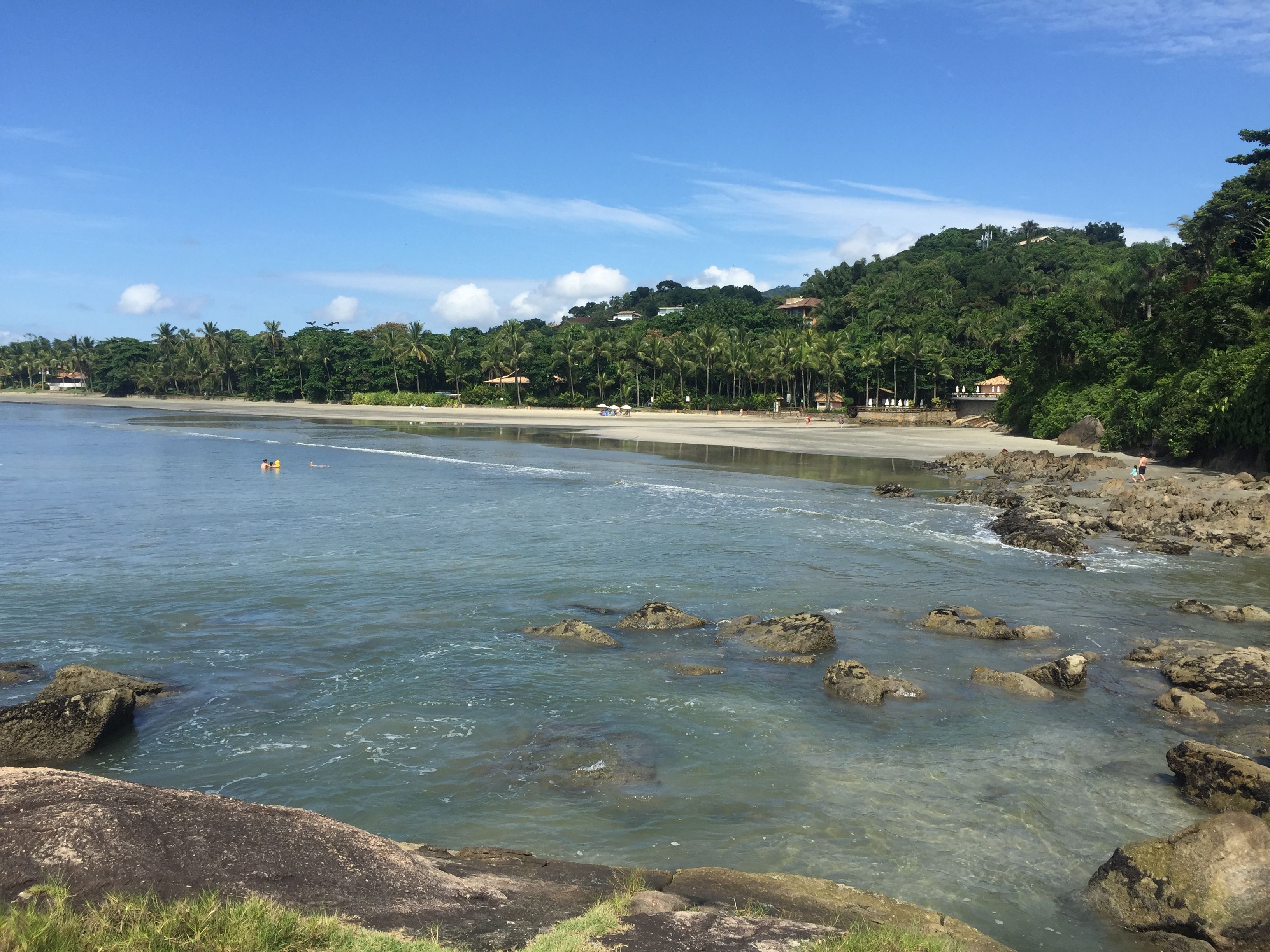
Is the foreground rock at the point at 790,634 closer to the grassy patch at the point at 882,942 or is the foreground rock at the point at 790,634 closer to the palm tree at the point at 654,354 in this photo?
the grassy patch at the point at 882,942

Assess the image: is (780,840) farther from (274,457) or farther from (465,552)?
(274,457)

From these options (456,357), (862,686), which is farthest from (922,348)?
(862,686)

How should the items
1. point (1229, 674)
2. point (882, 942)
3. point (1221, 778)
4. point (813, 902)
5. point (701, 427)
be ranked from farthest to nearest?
point (701, 427)
point (1229, 674)
point (1221, 778)
point (813, 902)
point (882, 942)

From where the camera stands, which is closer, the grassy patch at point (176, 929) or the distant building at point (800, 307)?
the grassy patch at point (176, 929)

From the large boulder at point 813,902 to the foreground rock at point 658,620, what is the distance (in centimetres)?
924

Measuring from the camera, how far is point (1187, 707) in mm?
12883

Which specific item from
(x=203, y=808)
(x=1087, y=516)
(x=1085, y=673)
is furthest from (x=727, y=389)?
(x=203, y=808)

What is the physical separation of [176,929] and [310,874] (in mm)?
1202

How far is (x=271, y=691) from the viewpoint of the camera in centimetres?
1401

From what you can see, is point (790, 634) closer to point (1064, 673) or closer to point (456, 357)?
point (1064, 673)

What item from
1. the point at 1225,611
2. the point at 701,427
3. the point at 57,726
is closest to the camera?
the point at 57,726

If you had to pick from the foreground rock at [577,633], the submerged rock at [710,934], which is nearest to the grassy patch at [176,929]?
the submerged rock at [710,934]

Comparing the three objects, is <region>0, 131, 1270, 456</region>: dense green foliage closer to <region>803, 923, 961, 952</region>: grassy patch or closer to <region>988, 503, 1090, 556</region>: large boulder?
<region>988, 503, 1090, 556</region>: large boulder

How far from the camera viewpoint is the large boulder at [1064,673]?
1414 centimetres
